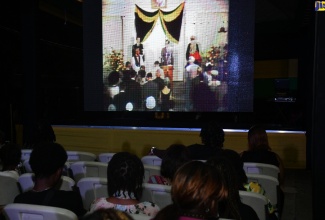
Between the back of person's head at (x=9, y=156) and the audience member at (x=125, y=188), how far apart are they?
1.46 m

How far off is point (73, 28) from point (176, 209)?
33.3ft

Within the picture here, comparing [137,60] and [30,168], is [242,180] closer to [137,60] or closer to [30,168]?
[30,168]

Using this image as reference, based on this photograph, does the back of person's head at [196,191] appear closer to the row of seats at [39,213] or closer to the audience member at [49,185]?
the row of seats at [39,213]

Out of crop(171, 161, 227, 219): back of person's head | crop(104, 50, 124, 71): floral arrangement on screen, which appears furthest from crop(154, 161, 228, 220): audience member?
crop(104, 50, 124, 71): floral arrangement on screen

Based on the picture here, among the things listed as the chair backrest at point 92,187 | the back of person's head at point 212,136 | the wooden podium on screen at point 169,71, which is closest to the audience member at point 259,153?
the back of person's head at point 212,136

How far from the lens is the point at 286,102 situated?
1017 centimetres

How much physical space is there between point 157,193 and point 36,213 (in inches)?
32.2

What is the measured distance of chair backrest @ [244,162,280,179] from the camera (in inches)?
116

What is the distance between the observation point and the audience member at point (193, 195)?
1.28m

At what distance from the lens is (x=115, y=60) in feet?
24.3

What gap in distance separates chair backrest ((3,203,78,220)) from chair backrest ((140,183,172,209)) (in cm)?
69

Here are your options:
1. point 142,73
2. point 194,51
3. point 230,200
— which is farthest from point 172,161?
point 142,73

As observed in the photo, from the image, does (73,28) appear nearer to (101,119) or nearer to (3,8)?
(3,8)

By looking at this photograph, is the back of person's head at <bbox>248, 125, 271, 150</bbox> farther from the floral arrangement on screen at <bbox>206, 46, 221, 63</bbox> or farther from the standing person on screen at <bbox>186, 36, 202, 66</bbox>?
the standing person on screen at <bbox>186, 36, 202, 66</bbox>
